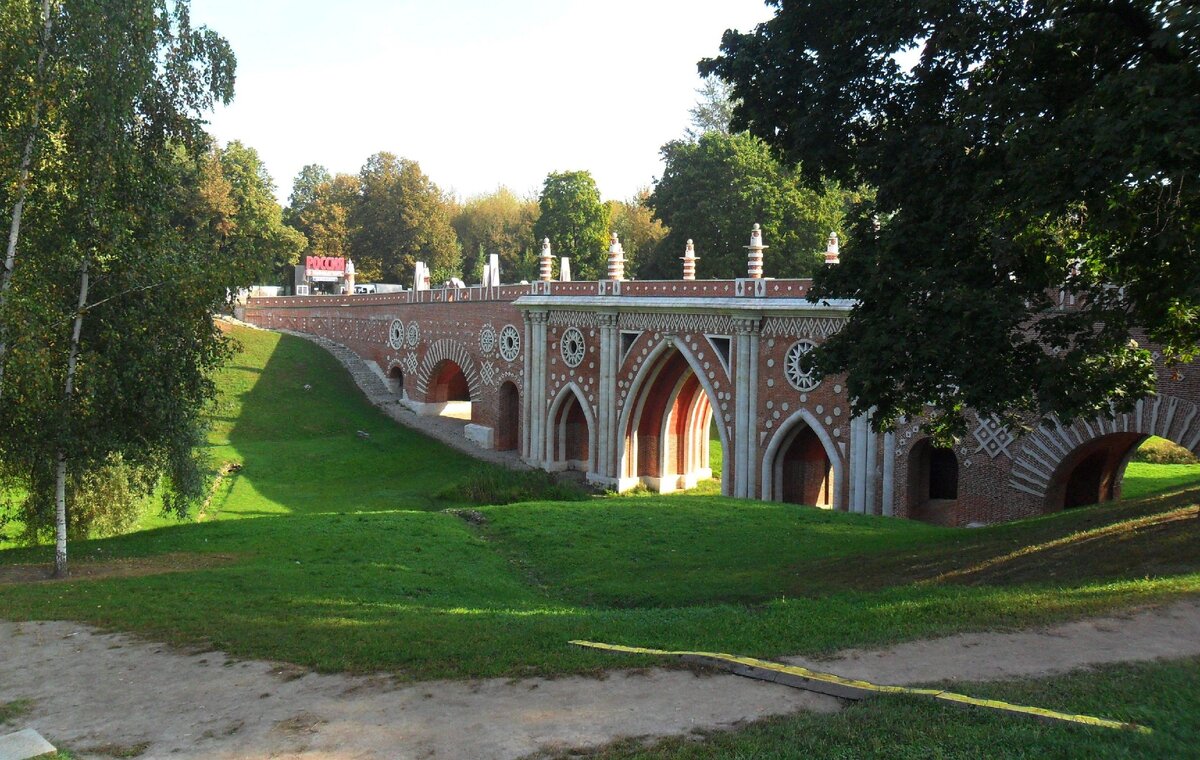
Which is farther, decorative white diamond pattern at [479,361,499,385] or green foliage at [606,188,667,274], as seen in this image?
green foliage at [606,188,667,274]

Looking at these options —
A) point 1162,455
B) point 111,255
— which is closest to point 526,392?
point 1162,455

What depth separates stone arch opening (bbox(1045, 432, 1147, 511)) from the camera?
63.8ft

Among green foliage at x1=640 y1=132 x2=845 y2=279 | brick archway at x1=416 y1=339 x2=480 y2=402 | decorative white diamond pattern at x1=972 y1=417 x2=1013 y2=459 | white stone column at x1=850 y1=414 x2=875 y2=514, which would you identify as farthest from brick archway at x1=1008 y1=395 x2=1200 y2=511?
brick archway at x1=416 y1=339 x2=480 y2=402

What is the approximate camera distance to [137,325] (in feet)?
45.0

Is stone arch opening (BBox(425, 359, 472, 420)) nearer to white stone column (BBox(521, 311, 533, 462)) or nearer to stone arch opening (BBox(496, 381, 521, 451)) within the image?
stone arch opening (BBox(496, 381, 521, 451))

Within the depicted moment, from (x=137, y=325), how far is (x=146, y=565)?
367cm

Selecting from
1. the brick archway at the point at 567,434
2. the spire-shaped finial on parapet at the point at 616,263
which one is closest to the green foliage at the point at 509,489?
the brick archway at the point at 567,434

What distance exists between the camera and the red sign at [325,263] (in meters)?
60.2

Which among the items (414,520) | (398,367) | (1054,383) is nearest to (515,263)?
(398,367)

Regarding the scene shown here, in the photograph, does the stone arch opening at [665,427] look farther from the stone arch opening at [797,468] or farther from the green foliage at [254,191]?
the green foliage at [254,191]

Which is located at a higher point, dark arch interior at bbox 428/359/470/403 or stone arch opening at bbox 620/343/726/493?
dark arch interior at bbox 428/359/470/403

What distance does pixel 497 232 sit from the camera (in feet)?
248

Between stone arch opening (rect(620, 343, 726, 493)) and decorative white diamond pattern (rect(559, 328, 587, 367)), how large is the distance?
2.98 m

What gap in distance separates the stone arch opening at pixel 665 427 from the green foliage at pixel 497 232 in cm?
4161
